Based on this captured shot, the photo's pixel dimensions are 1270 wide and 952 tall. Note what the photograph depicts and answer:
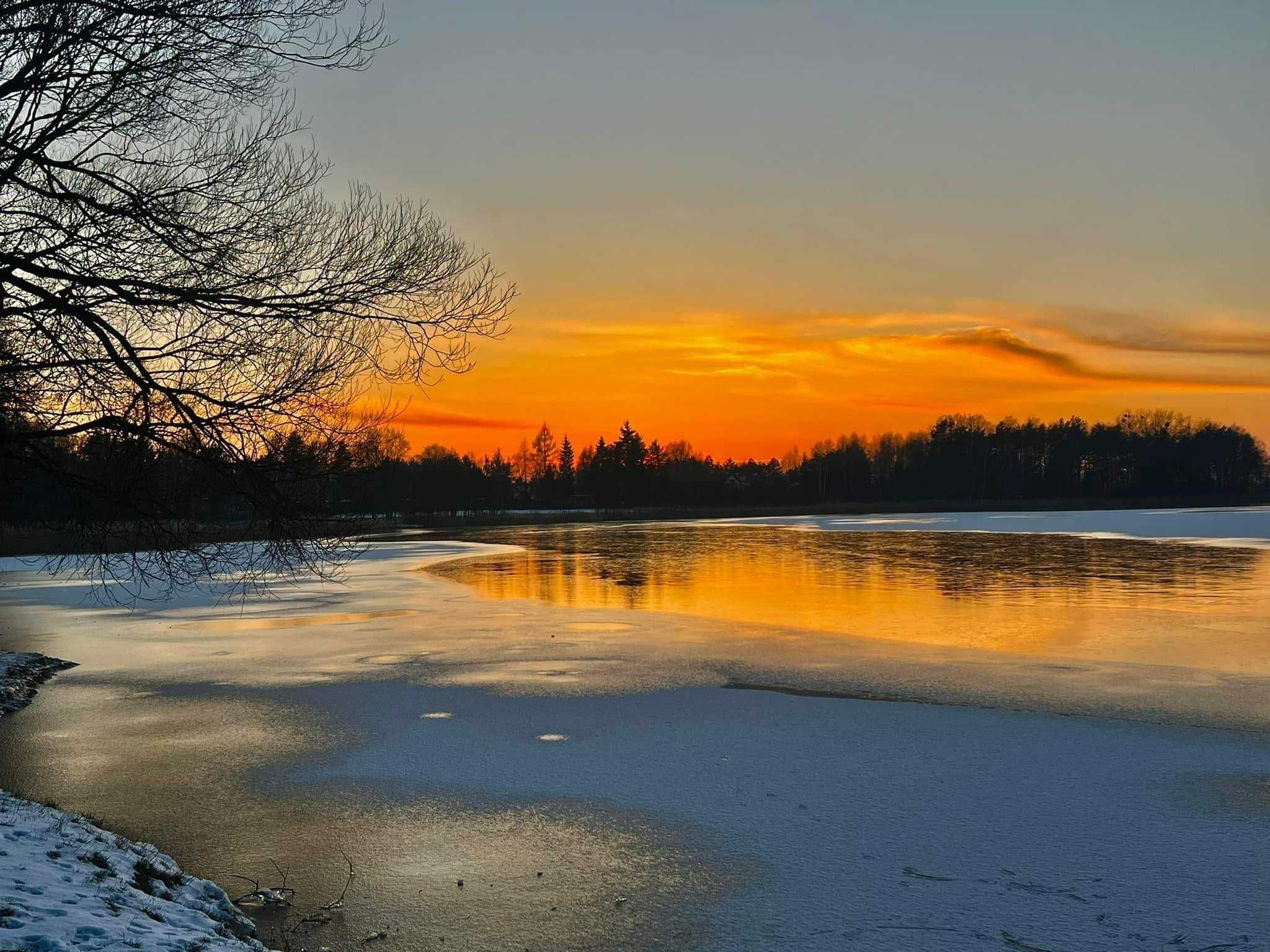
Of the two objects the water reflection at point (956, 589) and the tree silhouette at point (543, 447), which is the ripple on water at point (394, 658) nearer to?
the water reflection at point (956, 589)

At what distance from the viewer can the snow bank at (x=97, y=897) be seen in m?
4.68

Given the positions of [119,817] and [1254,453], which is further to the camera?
[1254,453]

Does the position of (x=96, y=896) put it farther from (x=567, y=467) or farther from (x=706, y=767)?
(x=567, y=467)

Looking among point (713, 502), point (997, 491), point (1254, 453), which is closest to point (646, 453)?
point (713, 502)

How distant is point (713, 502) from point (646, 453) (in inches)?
870

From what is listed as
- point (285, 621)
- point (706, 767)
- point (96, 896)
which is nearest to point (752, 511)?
point (285, 621)

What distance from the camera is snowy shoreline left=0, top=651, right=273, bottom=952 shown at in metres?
4.68

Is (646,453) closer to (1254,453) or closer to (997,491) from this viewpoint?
(997,491)

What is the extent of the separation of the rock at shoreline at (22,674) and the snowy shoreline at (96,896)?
5578 mm

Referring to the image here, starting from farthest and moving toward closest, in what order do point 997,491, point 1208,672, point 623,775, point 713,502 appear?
point 997,491
point 713,502
point 1208,672
point 623,775

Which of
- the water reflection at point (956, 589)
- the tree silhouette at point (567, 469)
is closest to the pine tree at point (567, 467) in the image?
the tree silhouette at point (567, 469)

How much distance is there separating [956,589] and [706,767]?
14975 millimetres

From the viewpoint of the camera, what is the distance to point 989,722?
33.0ft

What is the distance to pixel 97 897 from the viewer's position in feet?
17.1
